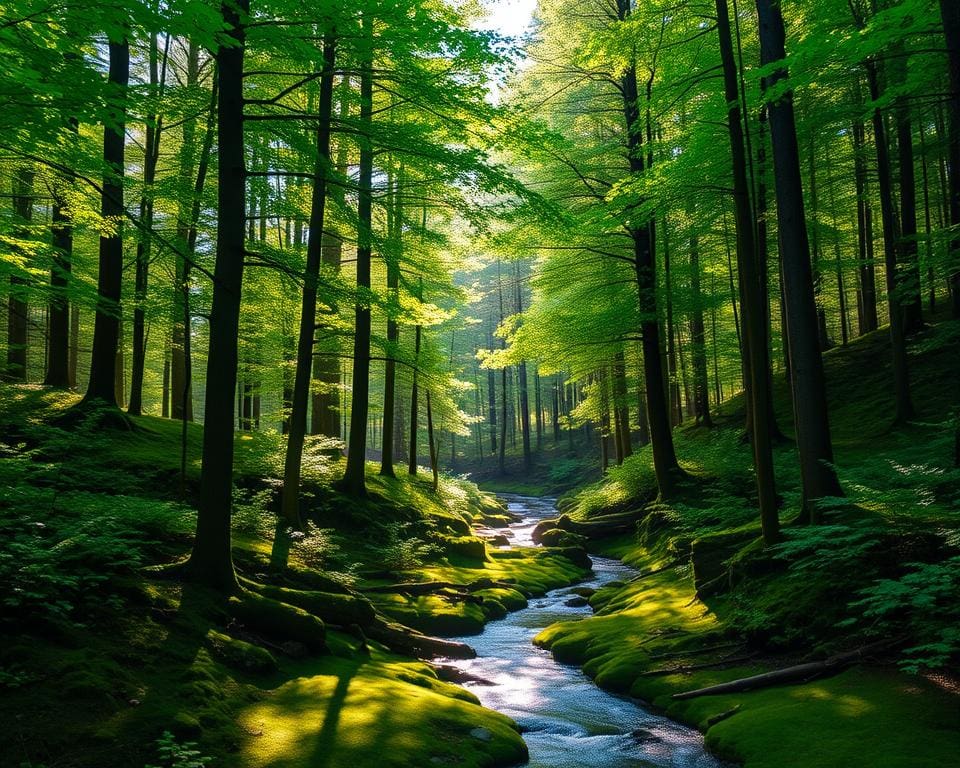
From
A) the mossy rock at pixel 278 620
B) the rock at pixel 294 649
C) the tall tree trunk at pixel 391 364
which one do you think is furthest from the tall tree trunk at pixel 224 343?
the tall tree trunk at pixel 391 364

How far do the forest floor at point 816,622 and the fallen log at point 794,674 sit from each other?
4 cm

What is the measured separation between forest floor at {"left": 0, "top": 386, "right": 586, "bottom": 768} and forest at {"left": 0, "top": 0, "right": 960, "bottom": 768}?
1.6 inches

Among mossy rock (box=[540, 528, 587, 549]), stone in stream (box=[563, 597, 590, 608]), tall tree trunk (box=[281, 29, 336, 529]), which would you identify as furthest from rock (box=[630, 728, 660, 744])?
mossy rock (box=[540, 528, 587, 549])

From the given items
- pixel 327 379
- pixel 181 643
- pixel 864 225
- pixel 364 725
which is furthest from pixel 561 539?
pixel 864 225

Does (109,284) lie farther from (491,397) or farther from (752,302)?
(491,397)

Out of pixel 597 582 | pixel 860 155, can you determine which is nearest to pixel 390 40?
pixel 597 582

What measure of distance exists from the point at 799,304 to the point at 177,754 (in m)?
8.97

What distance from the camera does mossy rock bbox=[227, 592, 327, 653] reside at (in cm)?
670

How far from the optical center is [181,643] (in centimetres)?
558

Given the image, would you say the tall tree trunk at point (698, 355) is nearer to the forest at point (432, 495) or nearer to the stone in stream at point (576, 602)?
the forest at point (432, 495)

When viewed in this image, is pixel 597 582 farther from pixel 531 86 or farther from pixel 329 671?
pixel 531 86

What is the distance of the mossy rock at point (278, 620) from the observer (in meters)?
6.70

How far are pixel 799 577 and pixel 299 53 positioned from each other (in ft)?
29.2

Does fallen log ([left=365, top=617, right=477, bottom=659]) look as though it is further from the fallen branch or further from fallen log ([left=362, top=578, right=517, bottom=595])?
the fallen branch
